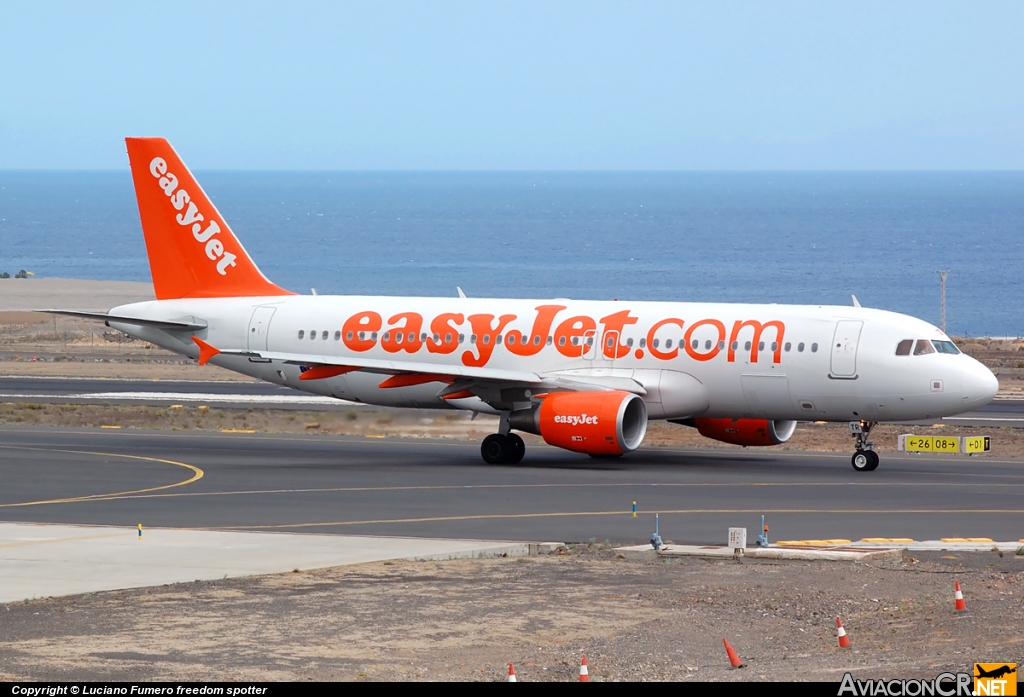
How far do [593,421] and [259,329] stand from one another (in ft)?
41.9

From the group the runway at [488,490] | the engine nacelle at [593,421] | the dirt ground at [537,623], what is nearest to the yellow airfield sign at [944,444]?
the runway at [488,490]

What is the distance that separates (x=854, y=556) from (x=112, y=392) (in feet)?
150

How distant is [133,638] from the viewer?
61.0ft

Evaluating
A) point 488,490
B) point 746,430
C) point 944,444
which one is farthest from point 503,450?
point 944,444

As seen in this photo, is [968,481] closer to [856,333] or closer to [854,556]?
[856,333]

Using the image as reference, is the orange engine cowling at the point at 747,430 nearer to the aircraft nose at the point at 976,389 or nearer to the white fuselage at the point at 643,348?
the white fuselage at the point at 643,348

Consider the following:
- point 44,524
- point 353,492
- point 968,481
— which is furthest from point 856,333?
point 44,524

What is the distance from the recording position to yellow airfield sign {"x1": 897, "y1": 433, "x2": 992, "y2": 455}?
4394 centimetres

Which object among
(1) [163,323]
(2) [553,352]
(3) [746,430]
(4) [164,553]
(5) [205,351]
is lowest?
(4) [164,553]

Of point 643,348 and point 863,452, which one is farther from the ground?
point 643,348

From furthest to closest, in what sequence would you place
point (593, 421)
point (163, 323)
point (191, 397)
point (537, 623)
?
point (191, 397), point (163, 323), point (593, 421), point (537, 623)

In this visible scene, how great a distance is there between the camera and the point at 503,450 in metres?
41.5

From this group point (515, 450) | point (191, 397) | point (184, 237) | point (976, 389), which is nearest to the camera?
point (976, 389)

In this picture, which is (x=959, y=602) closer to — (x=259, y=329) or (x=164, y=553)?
(x=164, y=553)
